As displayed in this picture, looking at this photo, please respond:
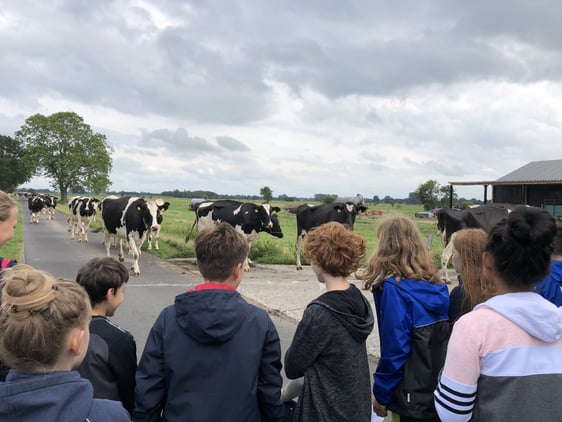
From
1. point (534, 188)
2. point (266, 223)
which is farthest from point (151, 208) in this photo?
point (534, 188)

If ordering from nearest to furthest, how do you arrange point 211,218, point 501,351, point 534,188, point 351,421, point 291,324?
1. point 501,351
2. point 351,421
3. point 291,324
4. point 211,218
5. point 534,188

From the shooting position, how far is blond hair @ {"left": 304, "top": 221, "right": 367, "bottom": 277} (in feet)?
8.95

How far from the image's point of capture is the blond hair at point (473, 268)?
2.88m

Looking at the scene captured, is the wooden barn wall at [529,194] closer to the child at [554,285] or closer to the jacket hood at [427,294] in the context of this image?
the child at [554,285]

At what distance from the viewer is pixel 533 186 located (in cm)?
2920

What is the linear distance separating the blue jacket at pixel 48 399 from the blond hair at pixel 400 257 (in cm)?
175

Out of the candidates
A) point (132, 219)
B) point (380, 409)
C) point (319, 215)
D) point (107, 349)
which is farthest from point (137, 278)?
point (380, 409)

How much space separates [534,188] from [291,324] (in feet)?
89.9

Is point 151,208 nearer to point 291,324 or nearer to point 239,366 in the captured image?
point 291,324

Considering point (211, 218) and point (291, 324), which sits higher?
point (211, 218)

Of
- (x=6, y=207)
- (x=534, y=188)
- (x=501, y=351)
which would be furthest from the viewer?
(x=534, y=188)

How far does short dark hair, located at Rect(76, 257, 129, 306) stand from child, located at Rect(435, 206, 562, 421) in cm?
195

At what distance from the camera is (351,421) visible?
2564mm

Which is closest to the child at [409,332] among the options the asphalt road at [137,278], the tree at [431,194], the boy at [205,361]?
the boy at [205,361]
